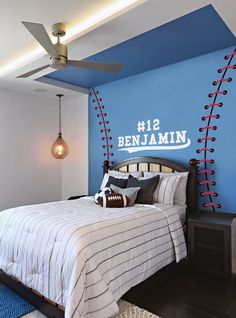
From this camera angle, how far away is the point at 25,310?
6.93 ft

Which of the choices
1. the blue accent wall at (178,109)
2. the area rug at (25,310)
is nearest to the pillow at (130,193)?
the blue accent wall at (178,109)

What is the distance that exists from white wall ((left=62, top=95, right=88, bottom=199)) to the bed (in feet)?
6.75

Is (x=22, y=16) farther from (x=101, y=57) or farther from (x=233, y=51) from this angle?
(x=233, y=51)

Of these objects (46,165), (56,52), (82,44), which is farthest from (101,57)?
(46,165)

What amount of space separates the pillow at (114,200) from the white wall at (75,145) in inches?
75.9

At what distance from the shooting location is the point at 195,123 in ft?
11.1

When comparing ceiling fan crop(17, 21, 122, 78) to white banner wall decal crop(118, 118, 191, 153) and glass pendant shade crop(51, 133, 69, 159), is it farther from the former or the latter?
glass pendant shade crop(51, 133, 69, 159)

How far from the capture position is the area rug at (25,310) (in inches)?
79.8

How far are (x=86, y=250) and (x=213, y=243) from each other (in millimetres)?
1552

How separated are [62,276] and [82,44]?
2376 millimetres

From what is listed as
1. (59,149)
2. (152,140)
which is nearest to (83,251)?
(152,140)

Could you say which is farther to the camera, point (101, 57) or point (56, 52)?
point (101, 57)

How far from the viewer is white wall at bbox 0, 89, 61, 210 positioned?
4.43m

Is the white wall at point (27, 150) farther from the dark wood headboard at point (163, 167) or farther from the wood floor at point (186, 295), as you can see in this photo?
the wood floor at point (186, 295)
